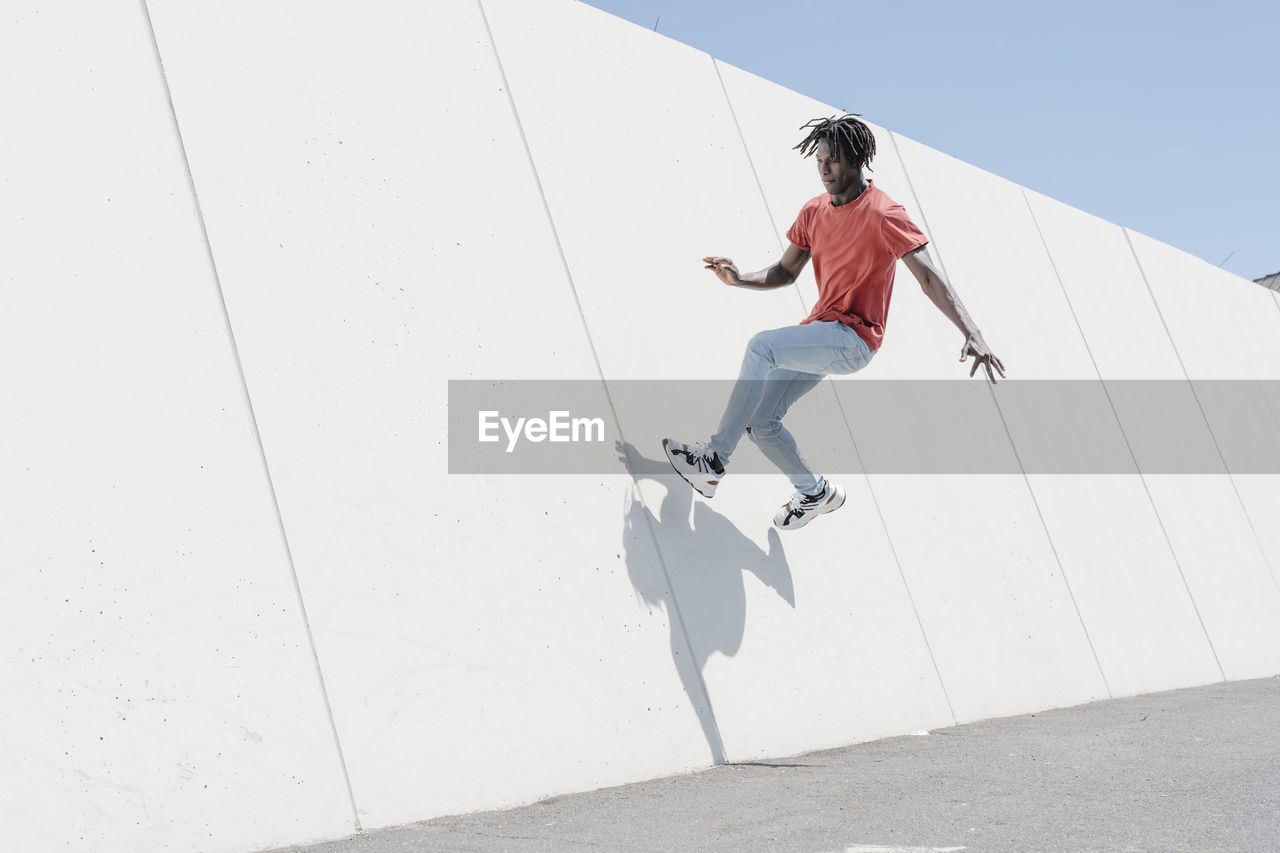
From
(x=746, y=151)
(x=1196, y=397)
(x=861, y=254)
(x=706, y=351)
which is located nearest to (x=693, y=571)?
(x=706, y=351)

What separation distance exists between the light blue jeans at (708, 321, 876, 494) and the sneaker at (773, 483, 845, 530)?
14cm

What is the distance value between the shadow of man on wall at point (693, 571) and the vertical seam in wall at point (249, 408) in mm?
1345

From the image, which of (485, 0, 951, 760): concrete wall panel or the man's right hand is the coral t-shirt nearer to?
the man's right hand

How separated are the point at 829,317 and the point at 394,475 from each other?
6.35 ft

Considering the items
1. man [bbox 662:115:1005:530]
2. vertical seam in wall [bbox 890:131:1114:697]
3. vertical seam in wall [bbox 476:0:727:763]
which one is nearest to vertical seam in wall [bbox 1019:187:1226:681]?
vertical seam in wall [bbox 890:131:1114:697]

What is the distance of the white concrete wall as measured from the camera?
121 inches

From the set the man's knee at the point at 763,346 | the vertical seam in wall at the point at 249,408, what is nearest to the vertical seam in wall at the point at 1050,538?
the man's knee at the point at 763,346

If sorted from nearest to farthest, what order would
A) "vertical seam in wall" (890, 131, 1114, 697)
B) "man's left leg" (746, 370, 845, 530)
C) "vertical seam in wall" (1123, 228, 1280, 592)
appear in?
"man's left leg" (746, 370, 845, 530)
"vertical seam in wall" (890, 131, 1114, 697)
"vertical seam in wall" (1123, 228, 1280, 592)

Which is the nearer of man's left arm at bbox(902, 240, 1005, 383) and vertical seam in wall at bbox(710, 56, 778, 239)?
man's left arm at bbox(902, 240, 1005, 383)

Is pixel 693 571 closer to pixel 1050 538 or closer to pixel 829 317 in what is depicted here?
pixel 829 317

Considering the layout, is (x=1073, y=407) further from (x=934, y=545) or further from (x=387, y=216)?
(x=387, y=216)

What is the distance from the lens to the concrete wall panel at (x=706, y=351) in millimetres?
4621

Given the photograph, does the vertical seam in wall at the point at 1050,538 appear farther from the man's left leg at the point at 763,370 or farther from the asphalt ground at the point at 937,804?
the man's left leg at the point at 763,370

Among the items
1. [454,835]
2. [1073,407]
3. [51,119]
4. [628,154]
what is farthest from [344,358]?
[1073,407]
